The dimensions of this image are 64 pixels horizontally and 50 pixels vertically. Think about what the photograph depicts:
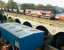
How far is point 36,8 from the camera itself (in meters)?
22.4

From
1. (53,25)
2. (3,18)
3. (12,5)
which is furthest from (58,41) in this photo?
(12,5)

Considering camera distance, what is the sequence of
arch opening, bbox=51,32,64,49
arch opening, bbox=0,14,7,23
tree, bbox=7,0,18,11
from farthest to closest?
1. tree, bbox=7,0,18,11
2. arch opening, bbox=0,14,7,23
3. arch opening, bbox=51,32,64,49

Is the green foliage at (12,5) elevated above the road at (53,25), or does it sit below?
below

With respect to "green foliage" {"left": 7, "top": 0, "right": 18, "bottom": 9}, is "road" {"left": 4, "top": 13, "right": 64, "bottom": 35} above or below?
above

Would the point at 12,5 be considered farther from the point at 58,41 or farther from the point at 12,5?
the point at 58,41

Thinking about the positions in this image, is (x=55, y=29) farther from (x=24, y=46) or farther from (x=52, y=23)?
(x=24, y=46)

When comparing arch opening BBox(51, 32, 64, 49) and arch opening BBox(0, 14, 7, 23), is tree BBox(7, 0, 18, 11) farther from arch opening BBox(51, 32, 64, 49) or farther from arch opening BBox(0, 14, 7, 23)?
arch opening BBox(51, 32, 64, 49)

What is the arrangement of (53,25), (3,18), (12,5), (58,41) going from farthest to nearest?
(12,5) → (3,18) → (53,25) → (58,41)

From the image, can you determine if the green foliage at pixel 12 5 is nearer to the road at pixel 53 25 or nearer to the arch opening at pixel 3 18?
the arch opening at pixel 3 18

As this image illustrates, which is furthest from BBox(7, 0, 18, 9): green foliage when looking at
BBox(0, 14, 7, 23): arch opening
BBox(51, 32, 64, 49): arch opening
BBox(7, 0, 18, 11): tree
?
BBox(51, 32, 64, 49): arch opening

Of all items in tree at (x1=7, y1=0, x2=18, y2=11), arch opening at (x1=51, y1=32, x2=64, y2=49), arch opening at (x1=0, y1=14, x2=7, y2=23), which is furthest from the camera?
tree at (x1=7, y1=0, x2=18, y2=11)

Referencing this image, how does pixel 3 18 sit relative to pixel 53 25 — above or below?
below

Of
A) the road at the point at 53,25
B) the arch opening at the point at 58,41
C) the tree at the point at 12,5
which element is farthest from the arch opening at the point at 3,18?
the arch opening at the point at 58,41

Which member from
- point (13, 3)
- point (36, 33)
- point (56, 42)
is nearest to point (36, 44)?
point (36, 33)
